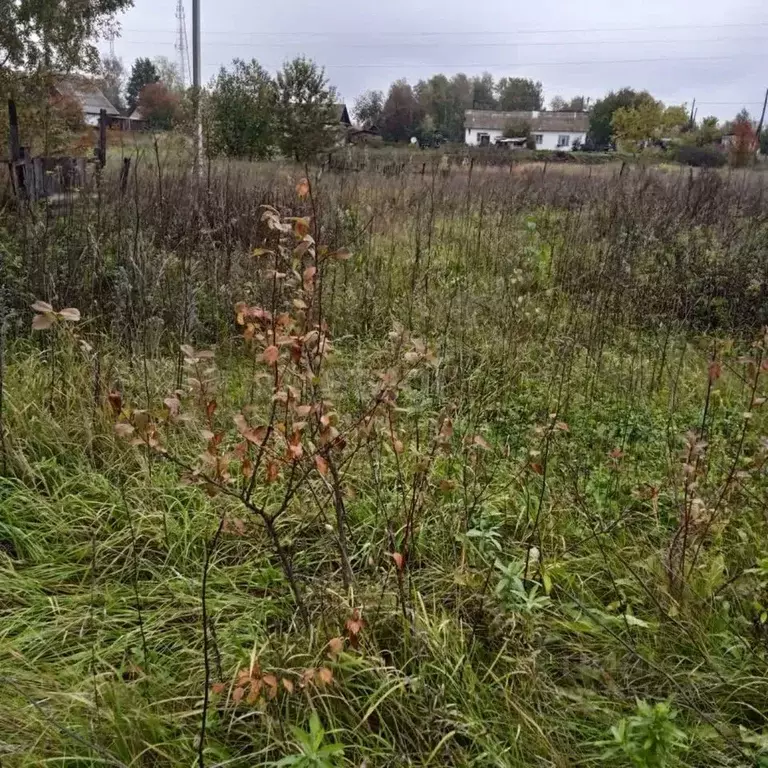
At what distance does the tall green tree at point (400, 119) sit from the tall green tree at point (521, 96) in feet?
97.3

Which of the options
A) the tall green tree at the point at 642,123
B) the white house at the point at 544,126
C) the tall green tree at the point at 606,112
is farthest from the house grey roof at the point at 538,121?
the tall green tree at the point at 642,123

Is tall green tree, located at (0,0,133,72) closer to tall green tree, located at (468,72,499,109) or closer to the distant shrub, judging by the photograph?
the distant shrub

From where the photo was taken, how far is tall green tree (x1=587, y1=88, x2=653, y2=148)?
167ft

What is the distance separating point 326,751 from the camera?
4.46 feet

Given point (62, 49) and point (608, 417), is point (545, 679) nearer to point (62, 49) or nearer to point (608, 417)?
point (608, 417)

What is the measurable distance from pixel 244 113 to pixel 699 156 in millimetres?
20407

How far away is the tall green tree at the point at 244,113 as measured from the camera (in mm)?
19016

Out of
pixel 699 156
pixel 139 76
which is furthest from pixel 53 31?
pixel 139 76

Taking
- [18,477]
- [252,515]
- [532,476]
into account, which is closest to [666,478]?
[532,476]

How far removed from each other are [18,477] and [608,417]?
9.63 ft

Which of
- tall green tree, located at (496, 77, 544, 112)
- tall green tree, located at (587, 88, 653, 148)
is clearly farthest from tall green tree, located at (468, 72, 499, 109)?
tall green tree, located at (587, 88, 653, 148)

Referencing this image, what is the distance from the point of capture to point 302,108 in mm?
20062

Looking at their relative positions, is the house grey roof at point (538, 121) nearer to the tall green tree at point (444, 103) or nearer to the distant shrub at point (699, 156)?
the tall green tree at point (444, 103)

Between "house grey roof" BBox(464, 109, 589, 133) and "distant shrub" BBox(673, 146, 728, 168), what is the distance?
37.2 meters
